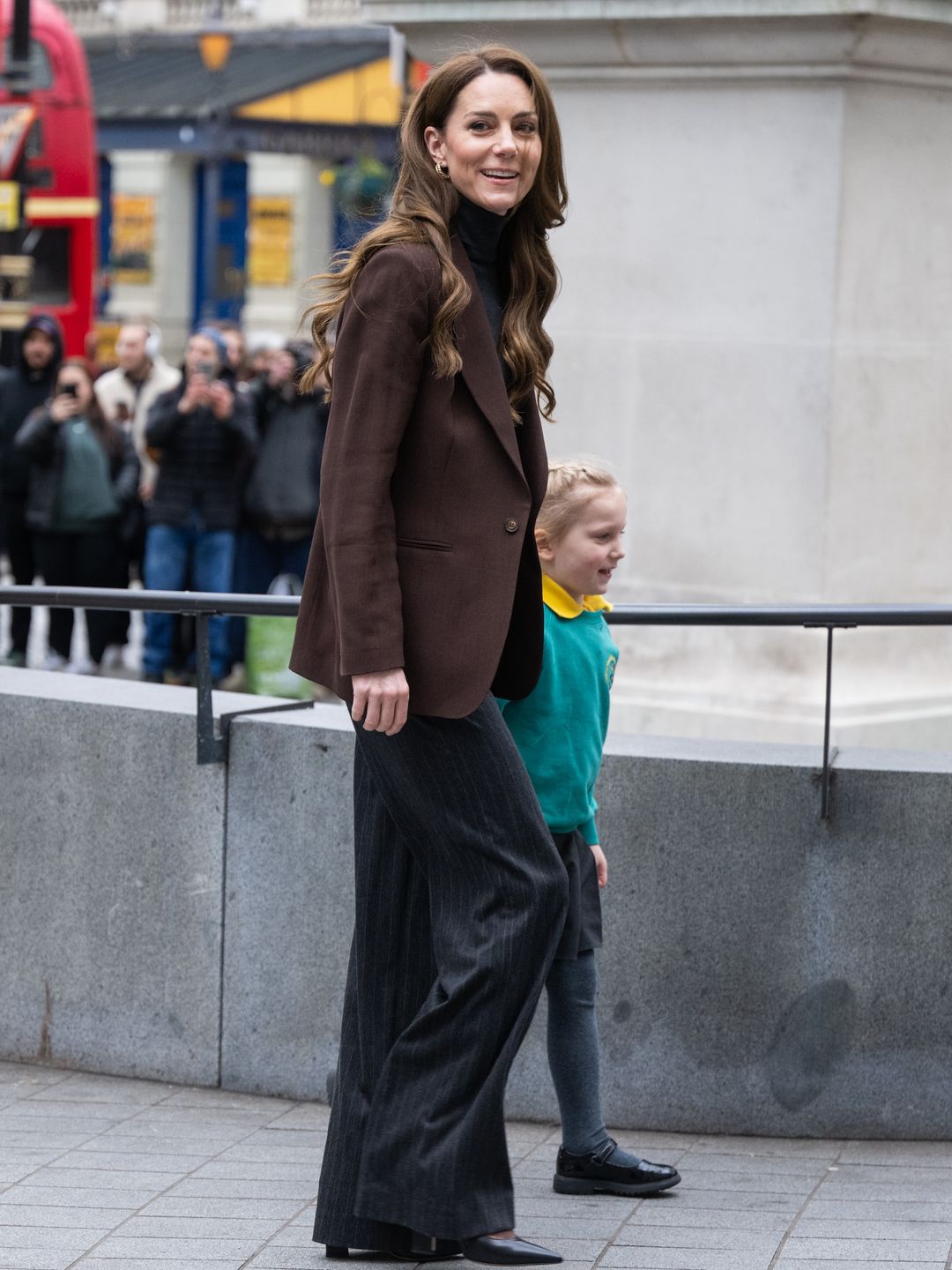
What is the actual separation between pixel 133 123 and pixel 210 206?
6.90ft

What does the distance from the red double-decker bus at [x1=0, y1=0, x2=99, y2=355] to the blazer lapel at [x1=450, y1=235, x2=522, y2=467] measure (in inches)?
651

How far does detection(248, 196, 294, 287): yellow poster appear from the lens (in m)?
39.2

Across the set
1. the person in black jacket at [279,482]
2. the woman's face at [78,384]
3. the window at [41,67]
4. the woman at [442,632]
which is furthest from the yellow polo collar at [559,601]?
the window at [41,67]

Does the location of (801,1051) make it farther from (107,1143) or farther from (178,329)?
(178,329)

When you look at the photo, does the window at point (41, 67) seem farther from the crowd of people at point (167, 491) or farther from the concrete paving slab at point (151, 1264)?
the concrete paving slab at point (151, 1264)

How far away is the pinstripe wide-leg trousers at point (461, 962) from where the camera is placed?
3.70 meters

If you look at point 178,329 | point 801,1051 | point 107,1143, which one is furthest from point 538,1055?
point 178,329

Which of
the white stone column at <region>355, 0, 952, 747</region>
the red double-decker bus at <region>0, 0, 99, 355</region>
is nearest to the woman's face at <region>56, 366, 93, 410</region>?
the white stone column at <region>355, 0, 952, 747</region>

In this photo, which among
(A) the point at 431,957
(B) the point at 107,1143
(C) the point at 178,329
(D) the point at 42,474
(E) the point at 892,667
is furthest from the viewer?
(C) the point at 178,329

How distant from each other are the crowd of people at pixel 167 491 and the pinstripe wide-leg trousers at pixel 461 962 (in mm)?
7874

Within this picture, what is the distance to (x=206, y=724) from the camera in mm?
5043

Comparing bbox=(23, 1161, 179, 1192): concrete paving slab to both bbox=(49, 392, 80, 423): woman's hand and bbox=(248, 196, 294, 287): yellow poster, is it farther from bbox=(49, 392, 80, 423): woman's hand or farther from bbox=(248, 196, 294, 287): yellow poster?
bbox=(248, 196, 294, 287): yellow poster

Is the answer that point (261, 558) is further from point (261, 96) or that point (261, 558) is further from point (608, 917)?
point (261, 96)

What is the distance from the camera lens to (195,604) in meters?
4.99
